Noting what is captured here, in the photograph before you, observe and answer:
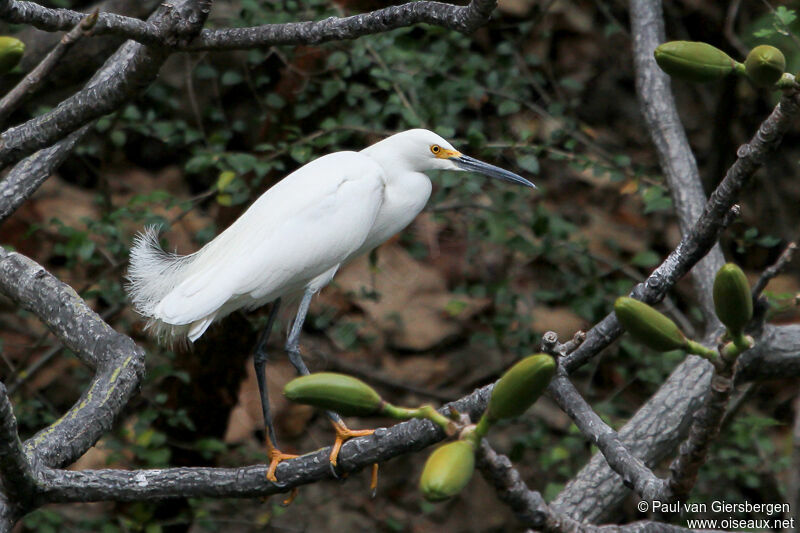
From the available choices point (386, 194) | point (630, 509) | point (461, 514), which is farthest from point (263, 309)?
point (630, 509)

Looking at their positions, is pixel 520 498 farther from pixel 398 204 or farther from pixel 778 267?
pixel 398 204

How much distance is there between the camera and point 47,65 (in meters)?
1.30

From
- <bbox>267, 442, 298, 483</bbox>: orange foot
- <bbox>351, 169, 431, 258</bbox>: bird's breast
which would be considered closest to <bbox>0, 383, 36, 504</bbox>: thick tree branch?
<bbox>267, 442, 298, 483</bbox>: orange foot

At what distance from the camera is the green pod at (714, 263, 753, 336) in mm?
917

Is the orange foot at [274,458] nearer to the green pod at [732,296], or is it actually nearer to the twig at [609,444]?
the twig at [609,444]

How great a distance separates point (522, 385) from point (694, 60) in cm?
47

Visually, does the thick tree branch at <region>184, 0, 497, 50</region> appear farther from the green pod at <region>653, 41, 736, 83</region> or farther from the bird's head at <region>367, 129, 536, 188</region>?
the bird's head at <region>367, 129, 536, 188</region>

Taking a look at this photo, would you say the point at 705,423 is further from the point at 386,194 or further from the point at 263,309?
the point at 263,309

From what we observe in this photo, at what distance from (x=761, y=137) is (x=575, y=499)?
146 cm

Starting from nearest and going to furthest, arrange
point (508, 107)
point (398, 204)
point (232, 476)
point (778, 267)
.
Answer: point (778, 267) → point (232, 476) → point (398, 204) → point (508, 107)

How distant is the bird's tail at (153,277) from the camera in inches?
102

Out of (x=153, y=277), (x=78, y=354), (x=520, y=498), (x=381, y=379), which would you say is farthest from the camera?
(x=381, y=379)

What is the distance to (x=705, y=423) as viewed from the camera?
1.10 metres

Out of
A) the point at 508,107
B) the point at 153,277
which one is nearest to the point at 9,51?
the point at 153,277
